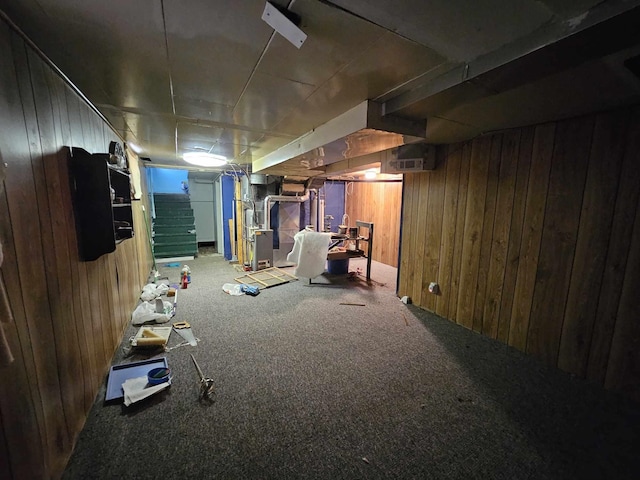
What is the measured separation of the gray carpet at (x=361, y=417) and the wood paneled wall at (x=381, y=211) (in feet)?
10.7

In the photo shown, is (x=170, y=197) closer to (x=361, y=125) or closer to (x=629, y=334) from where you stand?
(x=361, y=125)

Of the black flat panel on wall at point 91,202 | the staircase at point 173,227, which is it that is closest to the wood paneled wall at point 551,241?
the black flat panel on wall at point 91,202

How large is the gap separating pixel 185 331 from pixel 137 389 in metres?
0.88

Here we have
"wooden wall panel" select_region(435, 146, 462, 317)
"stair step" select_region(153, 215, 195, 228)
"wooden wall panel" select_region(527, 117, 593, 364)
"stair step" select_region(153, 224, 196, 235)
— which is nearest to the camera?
"wooden wall panel" select_region(527, 117, 593, 364)

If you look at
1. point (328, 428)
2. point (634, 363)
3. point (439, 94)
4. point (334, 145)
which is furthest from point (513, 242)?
point (328, 428)

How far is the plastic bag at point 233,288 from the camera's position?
3824 mm

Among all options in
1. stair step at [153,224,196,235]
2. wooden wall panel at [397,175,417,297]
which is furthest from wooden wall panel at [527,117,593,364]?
stair step at [153,224,196,235]

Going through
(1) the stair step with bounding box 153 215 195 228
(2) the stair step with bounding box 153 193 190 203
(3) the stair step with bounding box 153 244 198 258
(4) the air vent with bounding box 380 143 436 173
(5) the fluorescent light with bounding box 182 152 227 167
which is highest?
(5) the fluorescent light with bounding box 182 152 227 167

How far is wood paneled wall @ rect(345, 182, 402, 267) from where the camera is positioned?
224 inches

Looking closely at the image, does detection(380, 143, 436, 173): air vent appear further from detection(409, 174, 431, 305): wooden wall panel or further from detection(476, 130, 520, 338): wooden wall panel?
detection(476, 130, 520, 338): wooden wall panel

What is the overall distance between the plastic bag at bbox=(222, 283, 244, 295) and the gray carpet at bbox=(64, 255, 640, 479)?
111cm

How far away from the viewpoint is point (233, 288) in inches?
157

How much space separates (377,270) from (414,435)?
12.8 ft

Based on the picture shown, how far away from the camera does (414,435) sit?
1.55m
